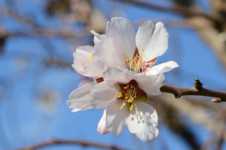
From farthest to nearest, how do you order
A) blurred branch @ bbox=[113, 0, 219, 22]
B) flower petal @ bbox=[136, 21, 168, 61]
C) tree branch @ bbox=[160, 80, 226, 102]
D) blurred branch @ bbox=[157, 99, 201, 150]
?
blurred branch @ bbox=[157, 99, 201, 150]
blurred branch @ bbox=[113, 0, 219, 22]
flower petal @ bbox=[136, 21, 168, 61]
tree branch @ bbox=[160, 80, 226, 102]

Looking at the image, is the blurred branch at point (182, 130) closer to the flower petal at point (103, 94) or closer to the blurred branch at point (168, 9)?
the blurred branch at point (168, 9)

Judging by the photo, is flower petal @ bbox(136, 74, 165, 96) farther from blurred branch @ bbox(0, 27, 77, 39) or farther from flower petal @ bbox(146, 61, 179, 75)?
blurred branch @ bbox(0, 27, 77, 39)

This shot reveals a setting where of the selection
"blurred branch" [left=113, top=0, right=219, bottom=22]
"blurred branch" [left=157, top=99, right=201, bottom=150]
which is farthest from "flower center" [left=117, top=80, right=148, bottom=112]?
"blurred branch" [left=157, top=99, right=201, bottom=150]

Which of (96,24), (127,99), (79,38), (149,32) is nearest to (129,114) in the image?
(127,99)

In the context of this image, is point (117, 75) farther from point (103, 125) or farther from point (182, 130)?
point (182, 130)

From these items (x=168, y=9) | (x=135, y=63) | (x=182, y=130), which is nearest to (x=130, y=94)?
(x=135, y=63)

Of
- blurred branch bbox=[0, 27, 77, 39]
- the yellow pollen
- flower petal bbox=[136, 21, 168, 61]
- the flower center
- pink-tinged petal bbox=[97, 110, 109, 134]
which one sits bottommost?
blurred branch bbox=[0, 27, 77, 39]

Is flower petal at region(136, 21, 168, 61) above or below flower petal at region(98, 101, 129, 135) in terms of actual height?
above
